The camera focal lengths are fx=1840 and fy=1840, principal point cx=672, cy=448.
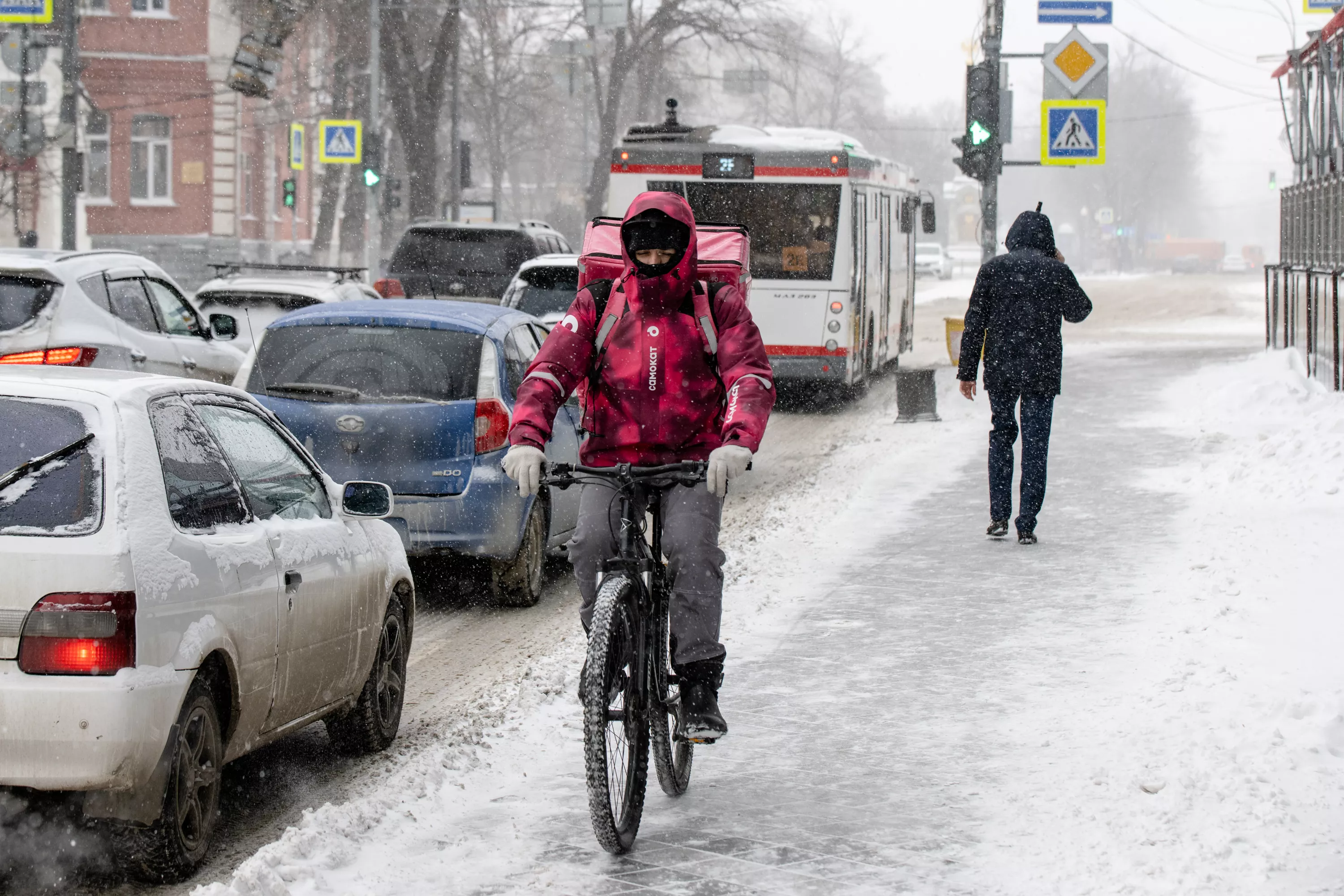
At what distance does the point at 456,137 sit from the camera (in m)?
43.4

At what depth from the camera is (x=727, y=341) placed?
17.2 ft

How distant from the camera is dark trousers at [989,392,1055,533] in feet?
34.8

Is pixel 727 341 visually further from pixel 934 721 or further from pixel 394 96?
pixel 394 96

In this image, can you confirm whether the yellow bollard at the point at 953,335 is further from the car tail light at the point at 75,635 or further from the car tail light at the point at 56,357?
the car tail light at the point at 75,635

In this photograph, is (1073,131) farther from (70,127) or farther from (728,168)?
(70,127)

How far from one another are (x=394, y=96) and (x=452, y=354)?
29.6m

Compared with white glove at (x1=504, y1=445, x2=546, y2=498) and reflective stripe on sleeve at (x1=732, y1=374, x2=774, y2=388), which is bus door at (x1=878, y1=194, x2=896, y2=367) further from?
white glove at (x1=504, y1=445, x2=546, y2=498)

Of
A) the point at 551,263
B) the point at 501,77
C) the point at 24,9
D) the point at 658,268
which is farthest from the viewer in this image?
the point at 501,77

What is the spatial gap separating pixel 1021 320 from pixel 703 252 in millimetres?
4830

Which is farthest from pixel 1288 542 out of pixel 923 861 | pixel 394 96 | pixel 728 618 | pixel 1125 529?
pixel 394 96

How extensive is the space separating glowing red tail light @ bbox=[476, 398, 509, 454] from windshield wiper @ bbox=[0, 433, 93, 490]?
14.5 feet

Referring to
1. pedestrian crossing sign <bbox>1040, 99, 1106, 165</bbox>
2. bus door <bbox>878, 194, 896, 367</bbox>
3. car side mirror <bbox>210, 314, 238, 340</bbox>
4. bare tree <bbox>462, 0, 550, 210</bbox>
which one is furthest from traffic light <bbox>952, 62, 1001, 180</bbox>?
bare tree <bbox>462, 0, 550, 210</bbox>

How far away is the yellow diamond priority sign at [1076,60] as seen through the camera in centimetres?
2008

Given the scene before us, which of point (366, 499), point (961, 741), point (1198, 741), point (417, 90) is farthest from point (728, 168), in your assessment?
point (417, 90)
